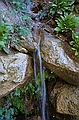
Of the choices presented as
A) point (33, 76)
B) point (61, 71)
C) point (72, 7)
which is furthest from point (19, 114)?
point (72, 7)

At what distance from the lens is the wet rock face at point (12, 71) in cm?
293

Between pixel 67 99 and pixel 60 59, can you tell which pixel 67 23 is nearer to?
pixel 60 59

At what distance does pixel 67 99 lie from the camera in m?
3.78

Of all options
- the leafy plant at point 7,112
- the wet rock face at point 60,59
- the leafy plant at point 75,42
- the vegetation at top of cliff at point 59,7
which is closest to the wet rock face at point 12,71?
the wet rock face at point 60,59

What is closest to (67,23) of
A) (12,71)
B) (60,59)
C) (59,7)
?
(59,7)

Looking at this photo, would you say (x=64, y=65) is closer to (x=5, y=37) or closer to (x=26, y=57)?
(x=26, y=57)

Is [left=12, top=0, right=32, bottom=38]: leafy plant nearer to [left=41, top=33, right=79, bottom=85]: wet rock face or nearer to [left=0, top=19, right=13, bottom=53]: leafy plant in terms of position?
[left=0, top=19, right=13, bottom=53]: leafy plant

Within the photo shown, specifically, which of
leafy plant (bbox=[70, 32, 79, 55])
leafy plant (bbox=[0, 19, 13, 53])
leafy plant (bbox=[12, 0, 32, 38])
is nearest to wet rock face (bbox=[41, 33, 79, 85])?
leafy plant (bbox=[70, 32, 79, 55])

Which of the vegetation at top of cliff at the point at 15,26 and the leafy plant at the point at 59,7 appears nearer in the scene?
the vegetation at top of cliff at the point at 15,26

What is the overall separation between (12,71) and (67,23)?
1.66 meters

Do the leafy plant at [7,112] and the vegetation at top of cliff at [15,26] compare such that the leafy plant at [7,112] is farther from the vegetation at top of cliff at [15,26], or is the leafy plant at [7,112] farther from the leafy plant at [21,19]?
the leafy plant at [21,19]

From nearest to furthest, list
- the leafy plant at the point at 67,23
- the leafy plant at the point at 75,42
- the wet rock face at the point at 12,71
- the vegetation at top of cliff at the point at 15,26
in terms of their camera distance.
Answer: the wet rock face at the point at 12,71
the vegetation at top of cliff at the point at 15,26
the leafy plant at the point at 75,42
the leafy plant at the point at 67,23

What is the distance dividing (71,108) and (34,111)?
1.19 metres

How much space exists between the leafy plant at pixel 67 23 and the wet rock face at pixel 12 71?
1161mm
